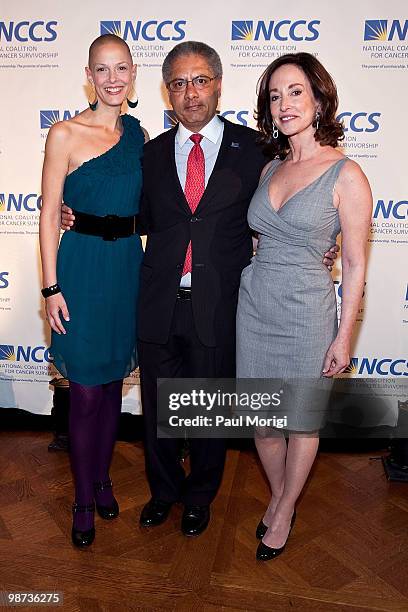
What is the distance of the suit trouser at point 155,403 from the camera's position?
2.32 m

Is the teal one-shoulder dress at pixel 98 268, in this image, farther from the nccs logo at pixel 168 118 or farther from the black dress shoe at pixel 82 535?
the nccs logo at pixel 168 118

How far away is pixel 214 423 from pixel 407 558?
3.28ft

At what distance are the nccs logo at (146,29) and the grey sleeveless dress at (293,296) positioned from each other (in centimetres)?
164

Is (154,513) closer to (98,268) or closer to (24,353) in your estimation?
(98,268)

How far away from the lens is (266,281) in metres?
2.11

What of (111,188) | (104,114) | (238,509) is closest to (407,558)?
(238,509)

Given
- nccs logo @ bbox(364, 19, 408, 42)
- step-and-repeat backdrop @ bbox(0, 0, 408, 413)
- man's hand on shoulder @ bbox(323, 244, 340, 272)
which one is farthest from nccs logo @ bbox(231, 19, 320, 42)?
man's hand on shoulder @ bbox(323, 244, 340, 272)

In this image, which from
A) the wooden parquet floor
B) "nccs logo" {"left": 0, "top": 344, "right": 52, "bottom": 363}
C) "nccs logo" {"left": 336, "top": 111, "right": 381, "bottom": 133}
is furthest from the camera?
"nccs logo" {"left": 0, "top": 344, "right": 52, "bottom": 363}

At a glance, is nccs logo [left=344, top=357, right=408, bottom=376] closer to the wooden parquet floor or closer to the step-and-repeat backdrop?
the step-and-repeat backdrop

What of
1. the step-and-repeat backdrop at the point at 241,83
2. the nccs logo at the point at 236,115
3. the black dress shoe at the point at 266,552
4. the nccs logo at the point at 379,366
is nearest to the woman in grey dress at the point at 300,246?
the black dress shoe at the point at 266,552

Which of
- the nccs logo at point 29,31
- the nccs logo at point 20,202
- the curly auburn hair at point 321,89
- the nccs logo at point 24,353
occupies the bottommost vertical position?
the nccs logo at point 24,353

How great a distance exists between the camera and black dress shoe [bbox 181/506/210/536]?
2.48 m

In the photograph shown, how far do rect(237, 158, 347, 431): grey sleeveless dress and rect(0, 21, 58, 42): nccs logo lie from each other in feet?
6.73

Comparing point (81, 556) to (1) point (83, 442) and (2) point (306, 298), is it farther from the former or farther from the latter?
(2) point (306, 298)
